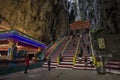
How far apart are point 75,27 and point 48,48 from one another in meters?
15.9

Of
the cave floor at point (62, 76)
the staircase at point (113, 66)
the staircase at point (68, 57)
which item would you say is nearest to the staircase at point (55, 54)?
the staircase at point (68, 57)

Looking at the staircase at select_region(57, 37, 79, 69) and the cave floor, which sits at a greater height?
the staircase at select_region(57, 37, 79, 69)

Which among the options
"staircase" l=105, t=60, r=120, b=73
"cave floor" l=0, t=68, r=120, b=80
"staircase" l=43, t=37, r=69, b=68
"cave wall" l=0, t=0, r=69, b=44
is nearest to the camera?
"cave floor" l=0, t=68, r=120, b=80

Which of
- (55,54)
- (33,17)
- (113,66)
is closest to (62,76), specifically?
(113,66)

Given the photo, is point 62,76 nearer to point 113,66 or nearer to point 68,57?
point 113,66

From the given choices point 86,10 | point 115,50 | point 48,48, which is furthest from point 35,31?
point 86,10

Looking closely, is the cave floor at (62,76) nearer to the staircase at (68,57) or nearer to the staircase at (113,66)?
the staircase at (113,66)

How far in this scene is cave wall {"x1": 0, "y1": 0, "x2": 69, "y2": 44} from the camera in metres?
38.6

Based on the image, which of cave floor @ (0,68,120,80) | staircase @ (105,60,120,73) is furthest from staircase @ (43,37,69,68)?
staircase @ (105,60,120,73)

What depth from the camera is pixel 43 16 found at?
43.4m

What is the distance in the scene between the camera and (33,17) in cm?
4147

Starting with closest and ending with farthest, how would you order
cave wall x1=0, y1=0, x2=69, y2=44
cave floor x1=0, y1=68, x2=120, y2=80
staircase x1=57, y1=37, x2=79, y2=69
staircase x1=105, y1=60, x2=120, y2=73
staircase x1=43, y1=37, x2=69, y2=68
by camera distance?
cave floor x1=0, y1=68, x2=120, y2=80, staircase x1=105, y1=60, x2=120, y2=73, staircase x1=57, y1=37, x2=79, y2=69, staircase x1=43, y1=37, x2=69, y2=68, cave wall x1=0, y1=0, x2=69, y2=44

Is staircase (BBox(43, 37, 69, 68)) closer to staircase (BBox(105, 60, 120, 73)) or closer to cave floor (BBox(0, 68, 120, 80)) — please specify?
cave floor (BBox(0, 68, 120, 80))

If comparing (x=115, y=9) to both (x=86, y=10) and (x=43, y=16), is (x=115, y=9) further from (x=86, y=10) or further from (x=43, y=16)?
(x=86, y=10)
